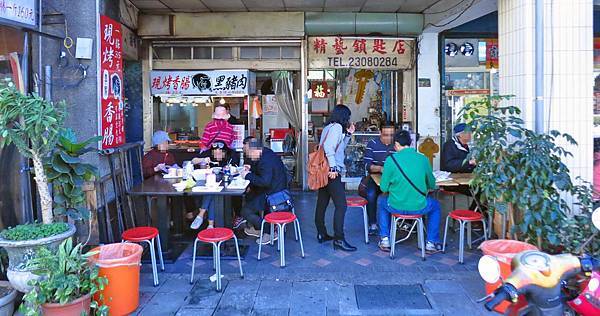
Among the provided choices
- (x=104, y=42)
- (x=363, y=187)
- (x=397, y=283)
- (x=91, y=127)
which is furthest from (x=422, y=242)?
(x=104, y=42)

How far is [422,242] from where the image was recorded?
5.19 meters

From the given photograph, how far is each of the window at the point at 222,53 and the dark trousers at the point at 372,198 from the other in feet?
12.8

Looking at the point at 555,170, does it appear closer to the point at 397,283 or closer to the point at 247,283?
the point at 397,283

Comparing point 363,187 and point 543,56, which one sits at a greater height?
point 543,56

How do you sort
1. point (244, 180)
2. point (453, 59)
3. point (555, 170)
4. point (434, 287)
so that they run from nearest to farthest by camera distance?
1. point (555, 170)
2. point (434, 287)
3. point (244, 180)
4. point (453, 59)

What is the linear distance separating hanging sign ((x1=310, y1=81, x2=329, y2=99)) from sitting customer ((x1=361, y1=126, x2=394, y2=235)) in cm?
315

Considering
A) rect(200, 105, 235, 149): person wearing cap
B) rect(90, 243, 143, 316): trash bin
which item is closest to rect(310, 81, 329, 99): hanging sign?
rect(200, 105, 235, 149): person wearing cap

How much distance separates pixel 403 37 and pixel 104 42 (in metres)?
5.50

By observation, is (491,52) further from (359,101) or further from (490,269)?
(490,269)

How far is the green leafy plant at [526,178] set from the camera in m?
3.99

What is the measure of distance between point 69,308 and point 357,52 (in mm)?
6758

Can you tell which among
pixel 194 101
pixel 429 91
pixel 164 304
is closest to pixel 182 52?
pixel 194 101

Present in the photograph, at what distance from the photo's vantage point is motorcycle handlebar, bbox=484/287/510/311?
6.63 ft

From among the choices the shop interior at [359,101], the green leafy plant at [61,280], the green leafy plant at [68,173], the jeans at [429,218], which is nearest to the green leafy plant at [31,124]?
the green leafy plant at [68,173]
